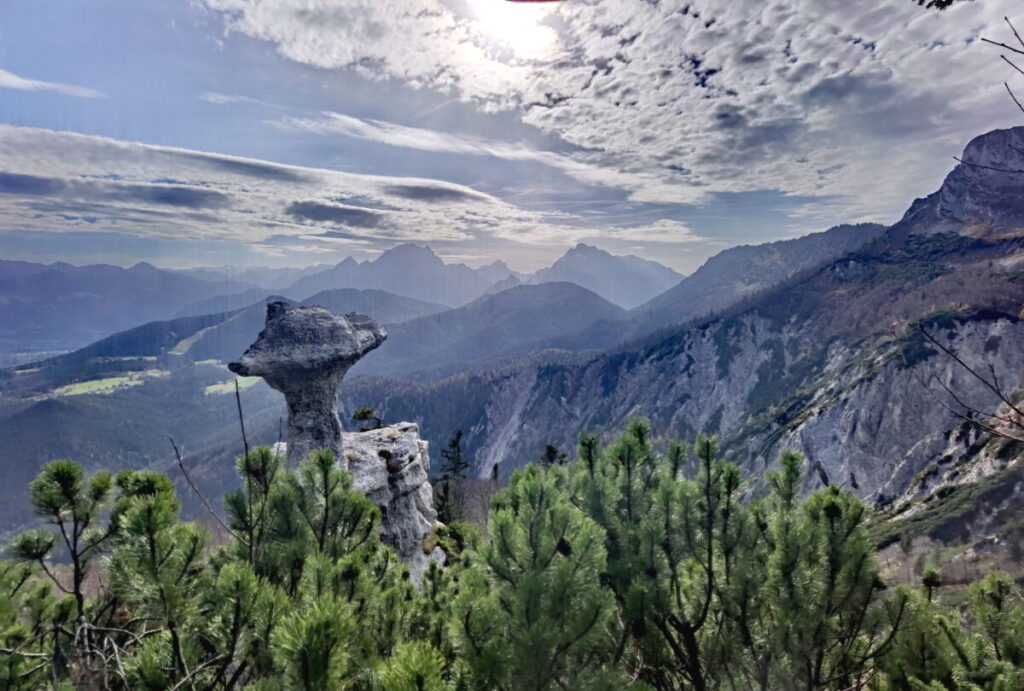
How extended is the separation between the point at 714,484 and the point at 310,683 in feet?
11.2

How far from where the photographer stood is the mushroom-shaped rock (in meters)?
16.4

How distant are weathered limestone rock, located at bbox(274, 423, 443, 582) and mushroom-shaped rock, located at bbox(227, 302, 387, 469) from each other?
1.67m

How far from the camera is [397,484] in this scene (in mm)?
19172

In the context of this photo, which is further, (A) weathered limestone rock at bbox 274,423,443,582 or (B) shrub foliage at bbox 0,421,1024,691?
(A) weathered limestone rock at bbox 274,423,443,582

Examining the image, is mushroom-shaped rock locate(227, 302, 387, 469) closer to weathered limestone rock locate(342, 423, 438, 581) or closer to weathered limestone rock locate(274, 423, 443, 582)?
weathered limestone rock locate(342, 423, 438, 581)

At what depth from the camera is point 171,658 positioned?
307cm

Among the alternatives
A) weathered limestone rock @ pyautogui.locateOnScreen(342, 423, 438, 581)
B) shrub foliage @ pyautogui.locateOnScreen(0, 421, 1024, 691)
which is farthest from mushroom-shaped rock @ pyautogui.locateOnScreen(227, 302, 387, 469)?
shrub foliage @ pyautogui.locateOnScreen(0, 421, 1024, 691)

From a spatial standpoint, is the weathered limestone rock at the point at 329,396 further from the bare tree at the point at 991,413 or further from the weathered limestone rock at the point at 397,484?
the bare tree at the point at 991,413

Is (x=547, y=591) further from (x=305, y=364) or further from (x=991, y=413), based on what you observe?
(x=305, y=364)

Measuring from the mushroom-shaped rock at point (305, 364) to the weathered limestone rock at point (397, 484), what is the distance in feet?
5.48

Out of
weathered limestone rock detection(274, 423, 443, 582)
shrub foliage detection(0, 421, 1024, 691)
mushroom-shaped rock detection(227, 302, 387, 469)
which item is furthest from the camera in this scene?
weathered limestone rock detection(274, 423, 443, 582)

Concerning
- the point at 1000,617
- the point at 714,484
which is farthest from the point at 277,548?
the point at 1000,617

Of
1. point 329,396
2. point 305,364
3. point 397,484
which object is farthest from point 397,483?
point 305,364

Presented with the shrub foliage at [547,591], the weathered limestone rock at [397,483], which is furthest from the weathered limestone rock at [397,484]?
the shrub foliage at [547,591]
